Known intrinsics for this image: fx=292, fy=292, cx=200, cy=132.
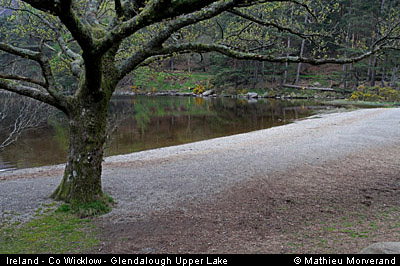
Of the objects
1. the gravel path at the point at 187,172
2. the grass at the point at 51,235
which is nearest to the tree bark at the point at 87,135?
the grass at the point at 51,235

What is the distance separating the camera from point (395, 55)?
3491 centimetres

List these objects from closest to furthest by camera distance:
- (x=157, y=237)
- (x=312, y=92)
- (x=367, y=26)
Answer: (x=157, y=237)
(x=367, y=26)
(x=312, y=92)

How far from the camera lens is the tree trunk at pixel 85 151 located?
576cm

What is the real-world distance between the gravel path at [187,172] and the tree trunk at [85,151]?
738 millimetres

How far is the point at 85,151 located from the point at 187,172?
397cm

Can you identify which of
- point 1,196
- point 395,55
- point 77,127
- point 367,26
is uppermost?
point 367,26

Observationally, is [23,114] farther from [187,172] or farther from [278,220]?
[278,220]

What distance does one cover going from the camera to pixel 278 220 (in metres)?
5.26

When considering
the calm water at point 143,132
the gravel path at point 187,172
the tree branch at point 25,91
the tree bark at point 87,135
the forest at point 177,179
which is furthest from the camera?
the calm water at point 143,132

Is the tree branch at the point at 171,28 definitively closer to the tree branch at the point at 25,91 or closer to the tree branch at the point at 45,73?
the tree branch at the point at 45,73

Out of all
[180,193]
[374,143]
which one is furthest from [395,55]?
[180,193]

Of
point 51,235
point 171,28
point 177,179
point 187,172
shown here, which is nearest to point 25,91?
point 51,235
